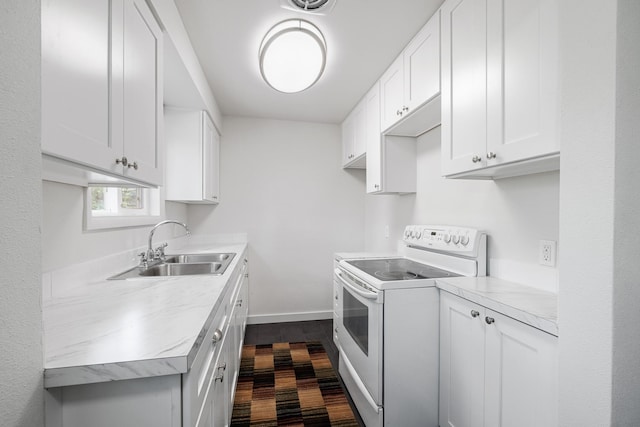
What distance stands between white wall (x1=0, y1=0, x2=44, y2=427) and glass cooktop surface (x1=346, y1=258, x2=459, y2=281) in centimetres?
144

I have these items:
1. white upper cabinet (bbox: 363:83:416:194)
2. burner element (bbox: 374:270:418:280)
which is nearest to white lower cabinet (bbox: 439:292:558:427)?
burner element (bbox: 374:270:418:280)

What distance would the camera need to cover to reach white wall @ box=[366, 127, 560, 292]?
1302 mm

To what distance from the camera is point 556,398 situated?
0.93 meters

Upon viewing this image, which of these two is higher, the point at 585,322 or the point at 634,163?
the point at 634,163

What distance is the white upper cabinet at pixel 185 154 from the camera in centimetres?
234

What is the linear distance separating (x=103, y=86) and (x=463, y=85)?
1518mm

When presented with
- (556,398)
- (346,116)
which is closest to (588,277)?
(556,398)

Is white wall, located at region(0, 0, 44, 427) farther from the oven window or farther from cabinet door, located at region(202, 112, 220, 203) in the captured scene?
cabinet door, located at region(202, 112, 220, 203)

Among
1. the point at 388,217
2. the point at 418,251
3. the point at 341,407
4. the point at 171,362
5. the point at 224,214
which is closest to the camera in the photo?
the point at 171,362

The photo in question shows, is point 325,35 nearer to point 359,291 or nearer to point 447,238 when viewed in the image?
point 447,238

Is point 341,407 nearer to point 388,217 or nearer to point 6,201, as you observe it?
point 388,217

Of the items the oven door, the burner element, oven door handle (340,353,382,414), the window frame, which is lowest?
oven door handle (340,353,382,414)

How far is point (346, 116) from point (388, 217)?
128 cm

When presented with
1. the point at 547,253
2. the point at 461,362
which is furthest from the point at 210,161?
the point at 547,253
